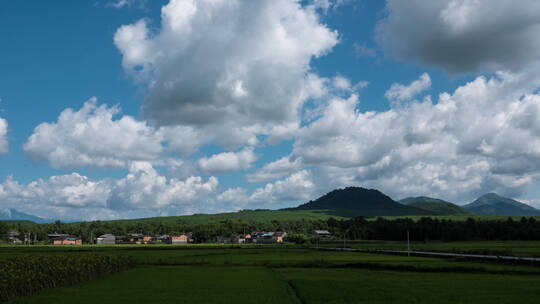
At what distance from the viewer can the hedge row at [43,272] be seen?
1455 inches

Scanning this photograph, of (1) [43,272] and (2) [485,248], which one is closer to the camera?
(1) [43,272]

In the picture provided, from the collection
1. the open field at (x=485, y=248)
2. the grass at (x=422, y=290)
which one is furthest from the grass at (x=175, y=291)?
the open field at (x=485, y=248)

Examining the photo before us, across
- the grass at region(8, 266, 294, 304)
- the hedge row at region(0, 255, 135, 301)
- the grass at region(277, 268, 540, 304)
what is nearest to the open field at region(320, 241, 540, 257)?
the grass at region(277, 268, 540, 304)

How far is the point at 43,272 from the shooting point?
4309cm

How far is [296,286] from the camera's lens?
4312cm

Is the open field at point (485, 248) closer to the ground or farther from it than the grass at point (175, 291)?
closer to the ground

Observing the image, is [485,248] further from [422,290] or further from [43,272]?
[43,272]

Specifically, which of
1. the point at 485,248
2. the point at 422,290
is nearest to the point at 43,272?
the point at 422,290

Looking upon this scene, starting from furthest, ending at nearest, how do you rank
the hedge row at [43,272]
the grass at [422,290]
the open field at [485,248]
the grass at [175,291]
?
the open field at [485,248], the hedge row at [43,272], the grass at [175,291], the grass at [422,290]

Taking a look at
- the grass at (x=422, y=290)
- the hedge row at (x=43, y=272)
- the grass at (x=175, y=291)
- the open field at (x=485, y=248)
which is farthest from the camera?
the open field at (x=485, y=248)

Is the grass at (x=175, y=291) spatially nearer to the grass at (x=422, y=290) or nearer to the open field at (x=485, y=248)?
the grass at (x=422, y=290)

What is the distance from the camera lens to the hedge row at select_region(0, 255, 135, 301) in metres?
37.0

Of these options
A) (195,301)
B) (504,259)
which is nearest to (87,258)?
(195,301)

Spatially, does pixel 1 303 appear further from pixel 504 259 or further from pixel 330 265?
pixel 504 259
